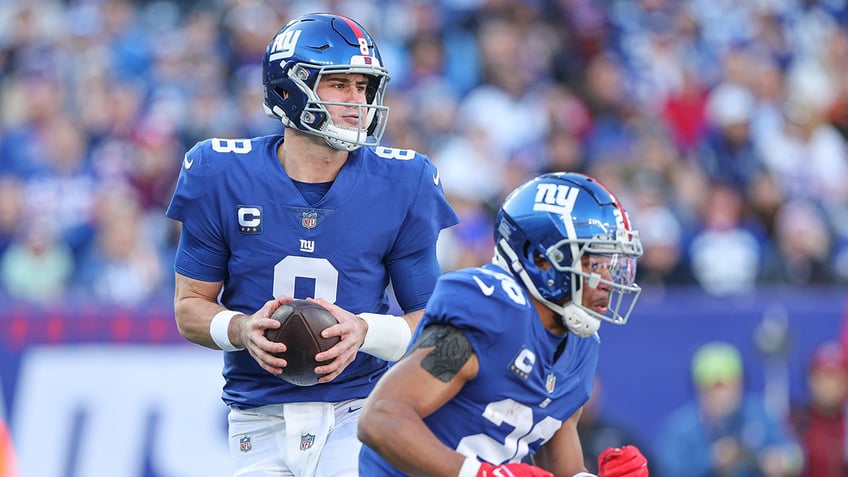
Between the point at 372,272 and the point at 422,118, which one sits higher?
the point at 372,272

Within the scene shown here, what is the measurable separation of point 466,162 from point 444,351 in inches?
264

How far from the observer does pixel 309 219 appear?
4.35 metres

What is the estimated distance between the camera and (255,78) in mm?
11062

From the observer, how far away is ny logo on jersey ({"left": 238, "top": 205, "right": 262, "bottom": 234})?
14.3ft

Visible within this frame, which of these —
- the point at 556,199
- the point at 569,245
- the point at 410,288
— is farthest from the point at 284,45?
the point at 569,245

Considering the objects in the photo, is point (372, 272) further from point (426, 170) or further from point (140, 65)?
point (140, 65)

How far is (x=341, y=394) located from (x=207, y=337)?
0.46 meters

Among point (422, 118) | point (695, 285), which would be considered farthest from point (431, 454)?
point (422, 118)

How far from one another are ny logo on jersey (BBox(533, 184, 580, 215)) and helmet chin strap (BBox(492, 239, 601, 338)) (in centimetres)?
16

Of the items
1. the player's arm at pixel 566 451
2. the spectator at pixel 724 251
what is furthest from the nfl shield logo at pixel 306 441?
the spectator at pixel 724 251

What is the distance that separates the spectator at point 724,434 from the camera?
26.0ft

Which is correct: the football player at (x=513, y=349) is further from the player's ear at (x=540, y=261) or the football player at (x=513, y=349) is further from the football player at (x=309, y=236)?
the football player at (x=309, y=236)

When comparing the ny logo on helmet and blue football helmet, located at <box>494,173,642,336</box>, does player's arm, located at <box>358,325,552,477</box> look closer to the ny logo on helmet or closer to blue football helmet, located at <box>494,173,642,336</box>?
blue football helmet, located at <box>494,173,642,336</box>

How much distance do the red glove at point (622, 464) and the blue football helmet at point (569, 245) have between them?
1.19ft
